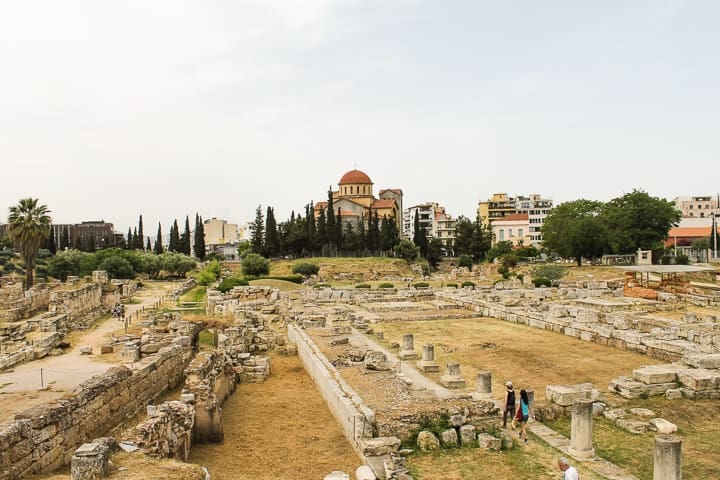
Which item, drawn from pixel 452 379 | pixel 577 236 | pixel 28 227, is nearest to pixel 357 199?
pixel 577 236

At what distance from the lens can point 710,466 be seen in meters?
9.23

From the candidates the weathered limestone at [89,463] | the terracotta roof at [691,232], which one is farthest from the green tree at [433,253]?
the weathered limestone at [89,463]

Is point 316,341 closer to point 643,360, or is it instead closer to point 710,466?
point 643,360

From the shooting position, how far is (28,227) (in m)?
42.6

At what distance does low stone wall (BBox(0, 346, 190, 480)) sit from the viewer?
8922 millimetres

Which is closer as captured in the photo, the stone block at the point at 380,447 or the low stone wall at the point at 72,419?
the low stone wall at the point at 72,419

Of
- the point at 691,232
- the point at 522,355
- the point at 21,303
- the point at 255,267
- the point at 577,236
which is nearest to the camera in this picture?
the point at 522,355

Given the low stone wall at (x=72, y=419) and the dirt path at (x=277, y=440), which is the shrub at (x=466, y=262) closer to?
the dirt path at (x=277, y=440)

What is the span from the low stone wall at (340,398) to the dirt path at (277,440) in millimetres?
229

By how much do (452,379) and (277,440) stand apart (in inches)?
196

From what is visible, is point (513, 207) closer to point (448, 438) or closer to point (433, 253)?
point (433, 253)

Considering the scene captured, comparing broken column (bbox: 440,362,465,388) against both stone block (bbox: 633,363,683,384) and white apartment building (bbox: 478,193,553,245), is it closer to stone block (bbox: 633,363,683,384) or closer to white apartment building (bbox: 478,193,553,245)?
stone block (bbox: 633,363,683,384)

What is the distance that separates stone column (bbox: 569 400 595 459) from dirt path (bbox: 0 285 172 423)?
1079cm

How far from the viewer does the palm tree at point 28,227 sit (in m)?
42.5
